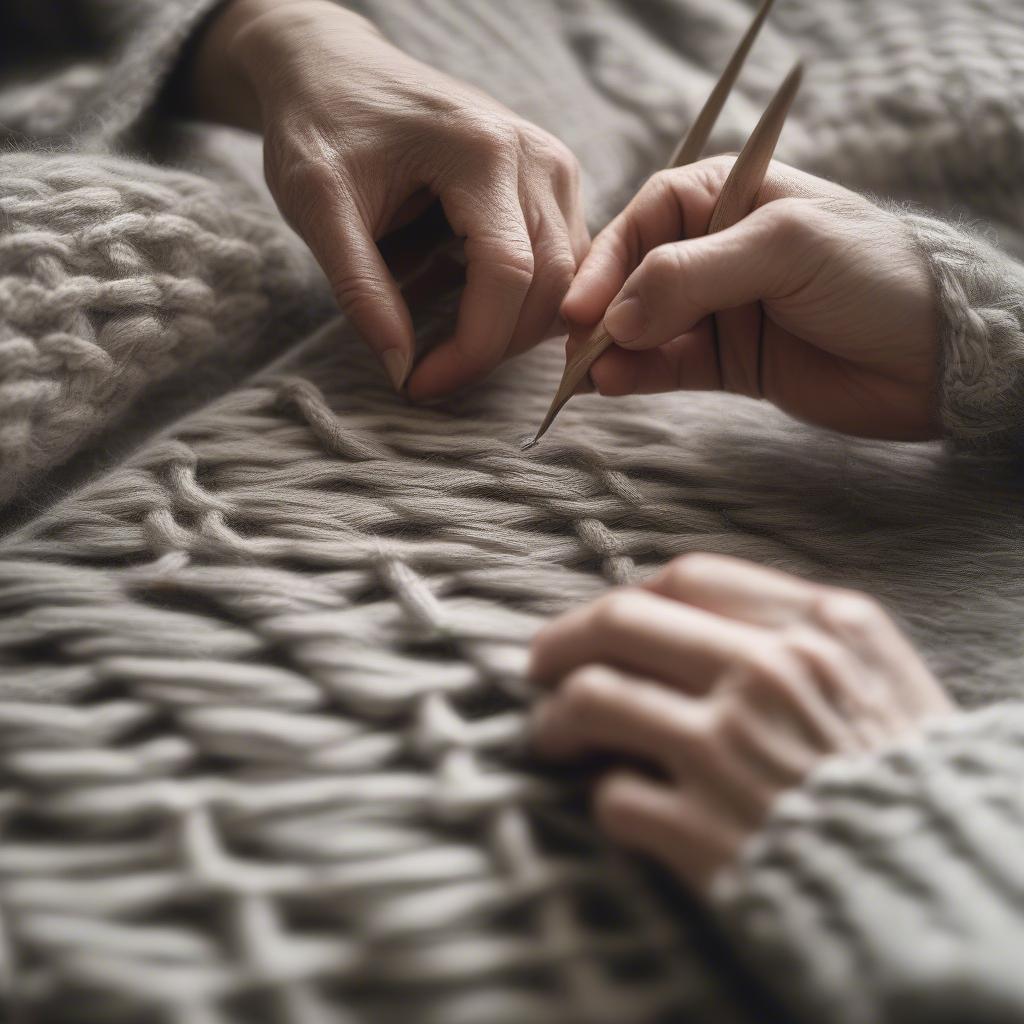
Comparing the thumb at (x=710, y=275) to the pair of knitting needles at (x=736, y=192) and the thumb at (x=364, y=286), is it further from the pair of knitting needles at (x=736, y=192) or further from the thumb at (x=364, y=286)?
the thumb at (x=364, y=286)

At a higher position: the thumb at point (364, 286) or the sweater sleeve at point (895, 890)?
the thumb at point (364, 286)

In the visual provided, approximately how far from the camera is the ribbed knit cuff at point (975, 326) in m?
0.65

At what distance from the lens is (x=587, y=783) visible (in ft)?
1.49

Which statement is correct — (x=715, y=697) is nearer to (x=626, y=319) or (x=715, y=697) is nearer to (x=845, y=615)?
(x=845, y=615)

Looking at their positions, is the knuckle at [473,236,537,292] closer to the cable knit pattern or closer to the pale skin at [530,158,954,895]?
the pale skin at [530,158,954,895]

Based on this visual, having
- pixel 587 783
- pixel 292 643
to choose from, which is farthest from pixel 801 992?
pixel 292 643

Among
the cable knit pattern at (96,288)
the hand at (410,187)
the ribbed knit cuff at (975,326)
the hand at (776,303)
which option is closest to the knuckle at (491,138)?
the hand at (410,187)

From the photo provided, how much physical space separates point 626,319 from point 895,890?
0.41m

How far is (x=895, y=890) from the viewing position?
37cm

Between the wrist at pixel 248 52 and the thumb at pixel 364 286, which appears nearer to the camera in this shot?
the thumb at pixel 364 286

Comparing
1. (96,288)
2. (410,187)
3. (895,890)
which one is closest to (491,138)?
(410,187)

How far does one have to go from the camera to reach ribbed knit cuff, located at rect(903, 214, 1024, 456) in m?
0.65

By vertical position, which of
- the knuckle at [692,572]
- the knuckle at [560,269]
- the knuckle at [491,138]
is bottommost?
the knuckle at [692,572]

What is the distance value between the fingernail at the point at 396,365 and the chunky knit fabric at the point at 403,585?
23 millimetres
